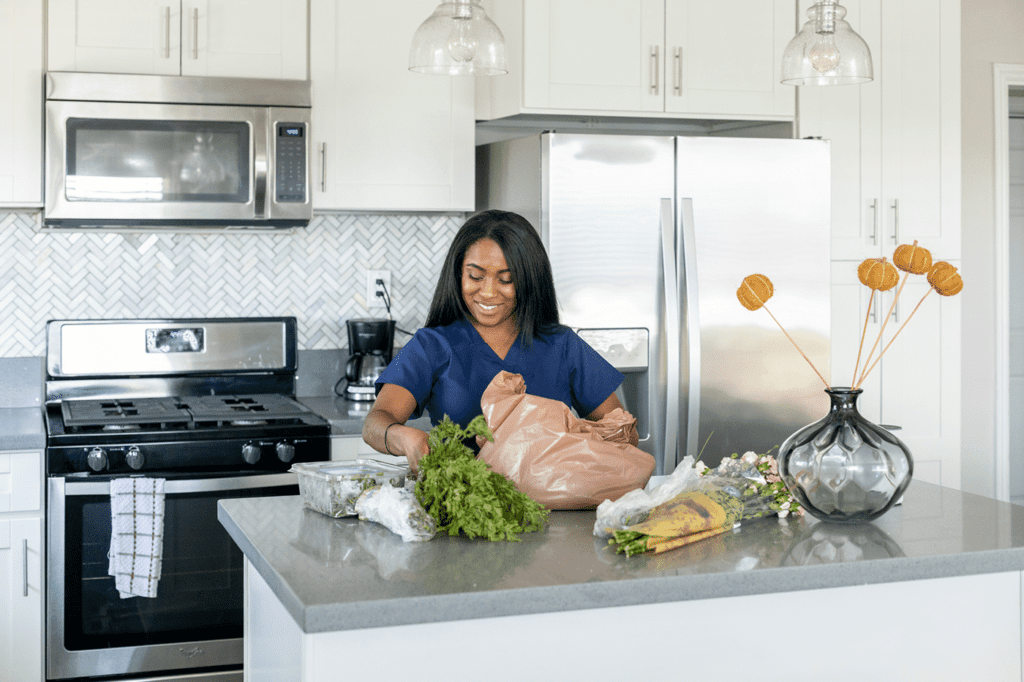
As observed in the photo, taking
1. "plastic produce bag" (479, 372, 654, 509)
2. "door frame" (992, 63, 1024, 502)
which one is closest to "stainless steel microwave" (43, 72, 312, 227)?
"plastic produce bag" (479, 372, 654, 509)

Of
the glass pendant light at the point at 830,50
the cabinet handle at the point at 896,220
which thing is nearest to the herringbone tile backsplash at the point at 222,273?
the cabinet handle at the point at 896,220

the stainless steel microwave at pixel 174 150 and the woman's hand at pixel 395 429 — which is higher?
the stainless steel microwave at pixel 174 150

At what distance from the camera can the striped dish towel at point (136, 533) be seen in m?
2.74

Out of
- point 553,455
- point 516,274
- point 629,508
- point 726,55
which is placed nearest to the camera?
point 629,508

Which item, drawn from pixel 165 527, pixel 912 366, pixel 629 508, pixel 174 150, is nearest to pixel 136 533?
pixel 165 527

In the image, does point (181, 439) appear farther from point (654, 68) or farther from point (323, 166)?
point (654, 68)

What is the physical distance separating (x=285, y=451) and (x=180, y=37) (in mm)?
1245

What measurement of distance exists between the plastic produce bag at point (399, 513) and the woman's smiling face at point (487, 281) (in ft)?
1.94

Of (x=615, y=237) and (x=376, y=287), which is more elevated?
(x=615, y=237)

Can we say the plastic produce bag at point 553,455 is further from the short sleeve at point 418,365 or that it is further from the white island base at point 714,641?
the short sleeve at point 418,365

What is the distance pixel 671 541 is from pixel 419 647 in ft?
1.27

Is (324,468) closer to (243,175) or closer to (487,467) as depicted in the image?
(487,467)

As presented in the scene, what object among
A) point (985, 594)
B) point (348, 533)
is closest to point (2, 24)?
point (348, 533)

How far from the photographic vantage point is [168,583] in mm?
2848
